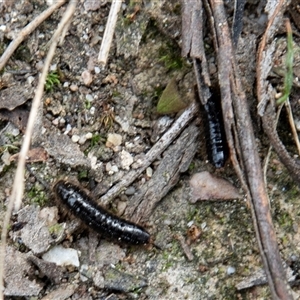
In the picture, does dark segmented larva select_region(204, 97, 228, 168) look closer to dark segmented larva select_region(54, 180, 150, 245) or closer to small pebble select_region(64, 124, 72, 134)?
dark segmented larva select_region(54, 180, 150, 245)

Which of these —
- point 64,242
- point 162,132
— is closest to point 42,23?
point 162,132

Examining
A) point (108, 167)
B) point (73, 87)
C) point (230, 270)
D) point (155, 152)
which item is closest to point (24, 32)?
point (73, 87)

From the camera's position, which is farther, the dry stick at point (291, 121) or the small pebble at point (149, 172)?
the small pebble at point (149, 172)

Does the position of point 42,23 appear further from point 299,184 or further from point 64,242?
point 299,184

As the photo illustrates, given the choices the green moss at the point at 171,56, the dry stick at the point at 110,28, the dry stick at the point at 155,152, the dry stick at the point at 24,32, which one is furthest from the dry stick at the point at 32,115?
the green moss at the point at 171,56

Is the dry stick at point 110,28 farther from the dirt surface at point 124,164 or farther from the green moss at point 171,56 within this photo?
the green moss at point 171,56

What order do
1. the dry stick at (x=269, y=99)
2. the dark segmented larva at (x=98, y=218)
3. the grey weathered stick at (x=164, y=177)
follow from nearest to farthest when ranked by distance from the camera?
the dry stick at (x=269, y=99) → the dark segmented larva at (x=98, y=218) → the grey weathered stick at (x=164, y=177)
